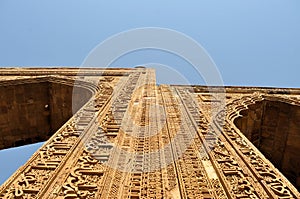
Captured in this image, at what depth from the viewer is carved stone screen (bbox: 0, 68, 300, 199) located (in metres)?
2.73

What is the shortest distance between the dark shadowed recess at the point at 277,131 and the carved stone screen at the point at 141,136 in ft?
0.07

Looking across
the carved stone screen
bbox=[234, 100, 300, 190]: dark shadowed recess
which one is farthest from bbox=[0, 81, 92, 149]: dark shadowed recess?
bbox=[234, 100, 300, 190]: dark shadowed recess

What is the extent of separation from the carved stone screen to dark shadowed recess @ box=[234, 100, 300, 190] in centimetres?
2

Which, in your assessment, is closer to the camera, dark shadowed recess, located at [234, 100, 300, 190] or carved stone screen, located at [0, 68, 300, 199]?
carved stone screen, located at [0, 68, 300, 199]

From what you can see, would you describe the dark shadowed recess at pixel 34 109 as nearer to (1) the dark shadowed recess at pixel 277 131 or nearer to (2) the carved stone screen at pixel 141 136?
(2) the carved stone screen at pixel 141 136

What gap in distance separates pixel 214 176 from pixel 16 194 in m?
1.71

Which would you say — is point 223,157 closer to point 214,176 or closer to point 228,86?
point 214,176

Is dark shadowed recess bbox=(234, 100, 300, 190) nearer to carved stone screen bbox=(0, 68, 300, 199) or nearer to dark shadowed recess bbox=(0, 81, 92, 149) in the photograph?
carved stone screen bbox=(0, 68, 300, 199)

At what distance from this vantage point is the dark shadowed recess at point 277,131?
6.55 meters

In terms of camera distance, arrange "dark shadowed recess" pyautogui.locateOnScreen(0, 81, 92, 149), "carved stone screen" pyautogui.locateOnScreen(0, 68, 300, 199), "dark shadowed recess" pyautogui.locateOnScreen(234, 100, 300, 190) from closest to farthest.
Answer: "carved stone screen" pyautogui.locateOnScreen(0, 68, 300, 199) → "dark shadowed recess" pyautogui.locateOnScreen(234, 100, 300, 190) → "dark shadowed recess" pyautogui.locateOnScreen(0, 81, 92, 149)

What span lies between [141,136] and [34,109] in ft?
13.8

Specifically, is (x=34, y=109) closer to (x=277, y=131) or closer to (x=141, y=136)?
(x=141, y=136)

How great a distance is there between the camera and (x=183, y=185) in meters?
2.73

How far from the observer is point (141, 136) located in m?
3.86
